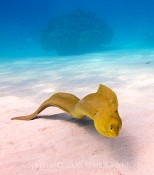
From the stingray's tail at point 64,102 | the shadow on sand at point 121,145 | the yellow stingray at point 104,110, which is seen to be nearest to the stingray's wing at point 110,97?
the yellow stingray at point 104,110

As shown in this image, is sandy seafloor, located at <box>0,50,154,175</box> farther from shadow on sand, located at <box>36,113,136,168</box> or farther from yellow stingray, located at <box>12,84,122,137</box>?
yellow stingray, located at <box>12,84,122,137</box>

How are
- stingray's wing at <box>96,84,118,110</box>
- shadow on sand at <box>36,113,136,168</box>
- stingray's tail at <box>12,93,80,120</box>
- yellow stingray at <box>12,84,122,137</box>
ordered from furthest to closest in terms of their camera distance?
A: stingray's tail at <box>12,93,80,120</box>, shadow on sand at <box>36,113,136,168</box>, stingray's wing at <box>96,84,118,110</box>, yellow stingray at <box>12,84,122,137</box>

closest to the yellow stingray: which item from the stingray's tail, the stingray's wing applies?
the stingray's wing

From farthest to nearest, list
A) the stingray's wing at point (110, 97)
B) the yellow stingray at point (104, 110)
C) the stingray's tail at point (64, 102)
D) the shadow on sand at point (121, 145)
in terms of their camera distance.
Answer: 1. the stingray's tail at point (64, 102)
2. the shadow on sand at point (121, 145)
3. the stingray's wing at point (110, 97)
4. the yellow stingray at point (104, 110)

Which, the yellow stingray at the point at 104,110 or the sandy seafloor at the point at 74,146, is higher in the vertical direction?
the yellow stingray at the point at 104,110

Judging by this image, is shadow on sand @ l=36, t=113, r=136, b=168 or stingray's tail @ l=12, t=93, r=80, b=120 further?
stingray's tail @ l=12, t=93, r=80, b=120

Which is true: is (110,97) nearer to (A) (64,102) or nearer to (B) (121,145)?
(B) (121,145)

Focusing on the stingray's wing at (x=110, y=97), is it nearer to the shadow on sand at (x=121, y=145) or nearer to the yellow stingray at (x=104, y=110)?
the yellow stingray at (x=104, y=110)

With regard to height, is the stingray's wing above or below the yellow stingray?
above

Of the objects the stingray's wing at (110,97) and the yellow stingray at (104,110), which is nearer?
the yellow stingray at (104,110)

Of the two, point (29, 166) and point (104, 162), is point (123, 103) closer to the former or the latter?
point (104, 162)

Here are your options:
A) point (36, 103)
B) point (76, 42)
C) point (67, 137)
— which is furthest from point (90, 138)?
point (76, 42)

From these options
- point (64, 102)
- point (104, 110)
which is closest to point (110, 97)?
point (104, 110)

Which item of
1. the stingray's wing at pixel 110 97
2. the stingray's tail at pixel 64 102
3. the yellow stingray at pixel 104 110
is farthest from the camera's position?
the stingray's tail at pixel 64 102
